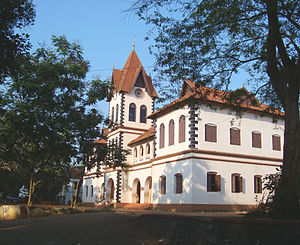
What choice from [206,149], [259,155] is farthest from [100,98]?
[259,155]

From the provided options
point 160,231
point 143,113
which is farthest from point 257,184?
point 160,231

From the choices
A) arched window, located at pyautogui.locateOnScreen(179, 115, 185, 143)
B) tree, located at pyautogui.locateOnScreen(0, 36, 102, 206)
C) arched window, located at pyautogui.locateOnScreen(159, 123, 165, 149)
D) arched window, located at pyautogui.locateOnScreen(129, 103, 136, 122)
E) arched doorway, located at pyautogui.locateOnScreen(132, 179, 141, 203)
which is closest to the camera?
tree, located at pyautogui.locateOnScreen(0, 36, 102, 206)

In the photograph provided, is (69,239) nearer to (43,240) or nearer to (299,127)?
(43,240)

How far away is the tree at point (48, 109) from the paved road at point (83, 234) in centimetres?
502

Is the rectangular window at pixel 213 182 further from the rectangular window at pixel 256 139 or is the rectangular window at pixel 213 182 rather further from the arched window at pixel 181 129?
the rectangular window at pixel 256 139

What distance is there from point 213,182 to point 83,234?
1573cm

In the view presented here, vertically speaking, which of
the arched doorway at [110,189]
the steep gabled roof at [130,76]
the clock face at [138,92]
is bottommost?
the arched doorway at [110,189]

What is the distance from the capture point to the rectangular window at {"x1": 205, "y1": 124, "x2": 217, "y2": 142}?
84.5 feet

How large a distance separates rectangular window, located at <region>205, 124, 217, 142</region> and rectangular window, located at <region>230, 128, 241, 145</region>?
5.04ft

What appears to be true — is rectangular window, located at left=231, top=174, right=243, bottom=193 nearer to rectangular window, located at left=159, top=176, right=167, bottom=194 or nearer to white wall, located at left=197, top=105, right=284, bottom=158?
white wall, located at left=197, top=105, right=284, bottom=158

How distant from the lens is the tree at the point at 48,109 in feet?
53.9

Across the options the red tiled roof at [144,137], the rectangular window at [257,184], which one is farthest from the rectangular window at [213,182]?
the red tiled roof at [144,137]

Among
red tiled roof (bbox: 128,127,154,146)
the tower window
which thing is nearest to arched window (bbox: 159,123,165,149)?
the tower window

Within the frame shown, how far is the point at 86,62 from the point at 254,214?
42.9 ft
